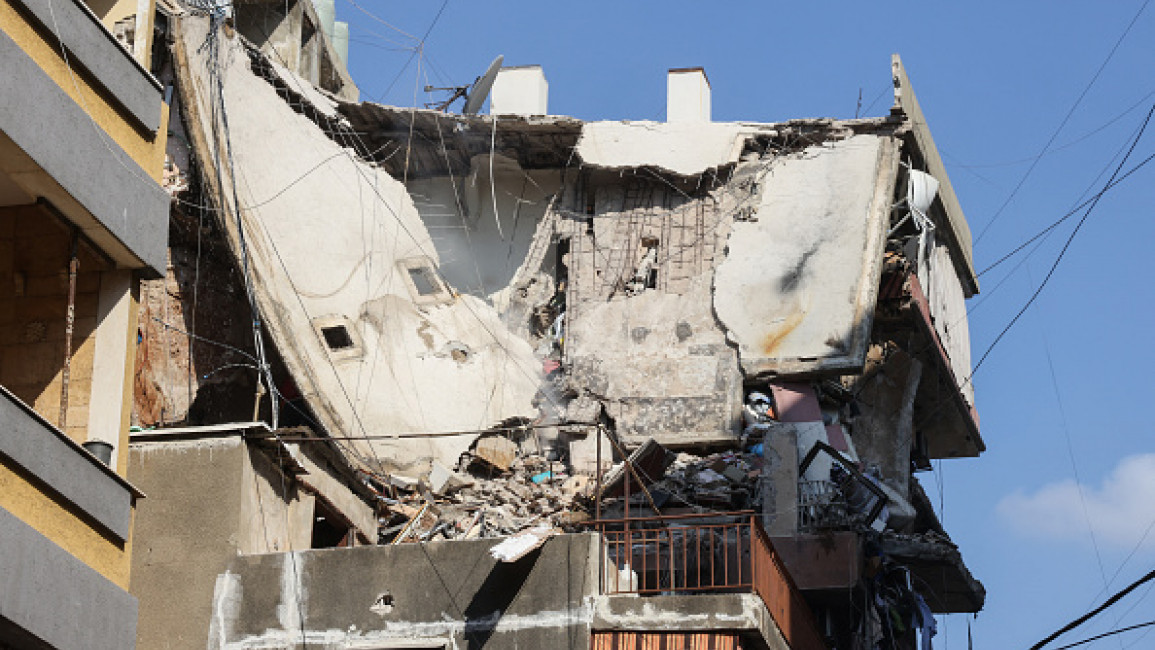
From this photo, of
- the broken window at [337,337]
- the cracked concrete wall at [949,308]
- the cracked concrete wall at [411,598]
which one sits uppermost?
the cracked concrete wall at [949,308]

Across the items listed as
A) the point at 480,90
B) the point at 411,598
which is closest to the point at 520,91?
the point at 480,90

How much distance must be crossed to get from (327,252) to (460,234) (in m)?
3.34

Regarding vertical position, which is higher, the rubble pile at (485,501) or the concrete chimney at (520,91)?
the concrete chimney at (520,91)

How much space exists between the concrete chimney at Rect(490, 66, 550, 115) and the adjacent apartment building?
46.6ft

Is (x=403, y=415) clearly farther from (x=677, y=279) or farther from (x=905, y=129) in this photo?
(x=905, y=129)

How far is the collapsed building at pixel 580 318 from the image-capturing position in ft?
74.2

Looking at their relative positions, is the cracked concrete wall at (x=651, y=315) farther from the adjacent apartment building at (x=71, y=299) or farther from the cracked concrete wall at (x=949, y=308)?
the adjacent apartment building at (x=71, y=299)

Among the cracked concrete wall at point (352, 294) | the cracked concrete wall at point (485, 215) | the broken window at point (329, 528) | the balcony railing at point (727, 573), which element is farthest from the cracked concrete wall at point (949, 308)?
the broken window at point (329, 528)

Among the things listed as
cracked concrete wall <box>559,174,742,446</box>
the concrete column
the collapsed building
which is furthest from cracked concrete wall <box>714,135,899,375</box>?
the concrete column

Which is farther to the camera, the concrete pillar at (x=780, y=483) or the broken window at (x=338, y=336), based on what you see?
the broken window at (x=338, y=336)

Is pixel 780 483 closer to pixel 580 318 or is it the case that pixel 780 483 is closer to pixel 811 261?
pixel 811 261

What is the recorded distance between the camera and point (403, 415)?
78.1 feet

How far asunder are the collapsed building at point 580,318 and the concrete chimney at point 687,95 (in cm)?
5

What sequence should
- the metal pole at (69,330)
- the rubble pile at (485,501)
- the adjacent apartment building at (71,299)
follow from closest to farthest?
1. the adjacent apartment building at (71,299)
2. the metal pole at (69,330)
3. the rubble pile at (485,501)
